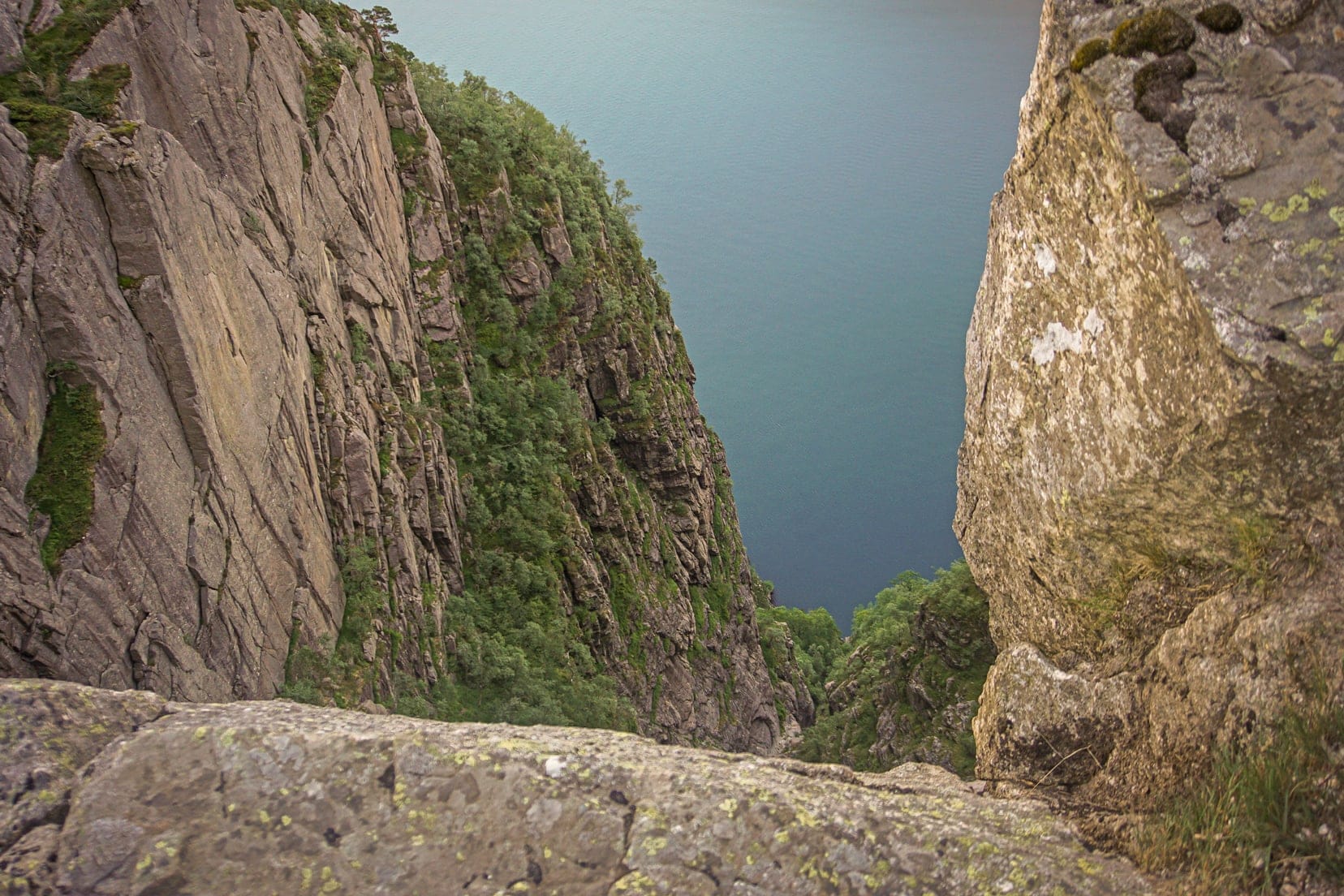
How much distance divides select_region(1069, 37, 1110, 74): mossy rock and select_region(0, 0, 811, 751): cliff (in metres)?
10.3

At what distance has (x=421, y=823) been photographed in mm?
4902

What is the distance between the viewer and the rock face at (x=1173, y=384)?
4973mm

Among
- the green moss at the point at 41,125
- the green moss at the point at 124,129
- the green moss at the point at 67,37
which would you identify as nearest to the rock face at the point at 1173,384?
the green moss at the point at 41,125

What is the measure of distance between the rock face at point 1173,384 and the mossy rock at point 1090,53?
0.05 feet

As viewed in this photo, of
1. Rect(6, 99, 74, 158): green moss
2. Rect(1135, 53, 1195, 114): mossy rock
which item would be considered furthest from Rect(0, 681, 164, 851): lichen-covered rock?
Rect(6, 99, 74, 158): green moss

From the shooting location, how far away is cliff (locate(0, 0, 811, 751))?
414 inches

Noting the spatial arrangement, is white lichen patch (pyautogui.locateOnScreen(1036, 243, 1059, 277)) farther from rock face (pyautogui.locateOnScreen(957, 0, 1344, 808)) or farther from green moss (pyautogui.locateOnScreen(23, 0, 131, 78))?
green moss (pyautogui.locateOnScreen(23, 0, 131, 78))

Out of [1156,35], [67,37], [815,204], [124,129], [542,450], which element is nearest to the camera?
[1156,35]

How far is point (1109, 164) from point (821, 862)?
4574mm

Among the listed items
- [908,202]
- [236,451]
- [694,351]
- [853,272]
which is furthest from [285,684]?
[908,202]

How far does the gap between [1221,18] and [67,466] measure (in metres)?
11.4

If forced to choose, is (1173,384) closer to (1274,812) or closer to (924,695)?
(1274,812)

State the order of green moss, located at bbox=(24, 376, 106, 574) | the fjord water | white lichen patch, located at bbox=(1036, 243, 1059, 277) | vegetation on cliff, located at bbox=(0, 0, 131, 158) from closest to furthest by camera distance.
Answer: white lichen patch, located at bbox=(1036, 243, 1059, 277)
green moss, located at bbox=(24, 376, 106, 574)
vegetation on cliff, located at bbox=(0, 0, 131, 158)
the fjord water

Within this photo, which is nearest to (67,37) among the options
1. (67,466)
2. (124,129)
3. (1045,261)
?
(124,129)
